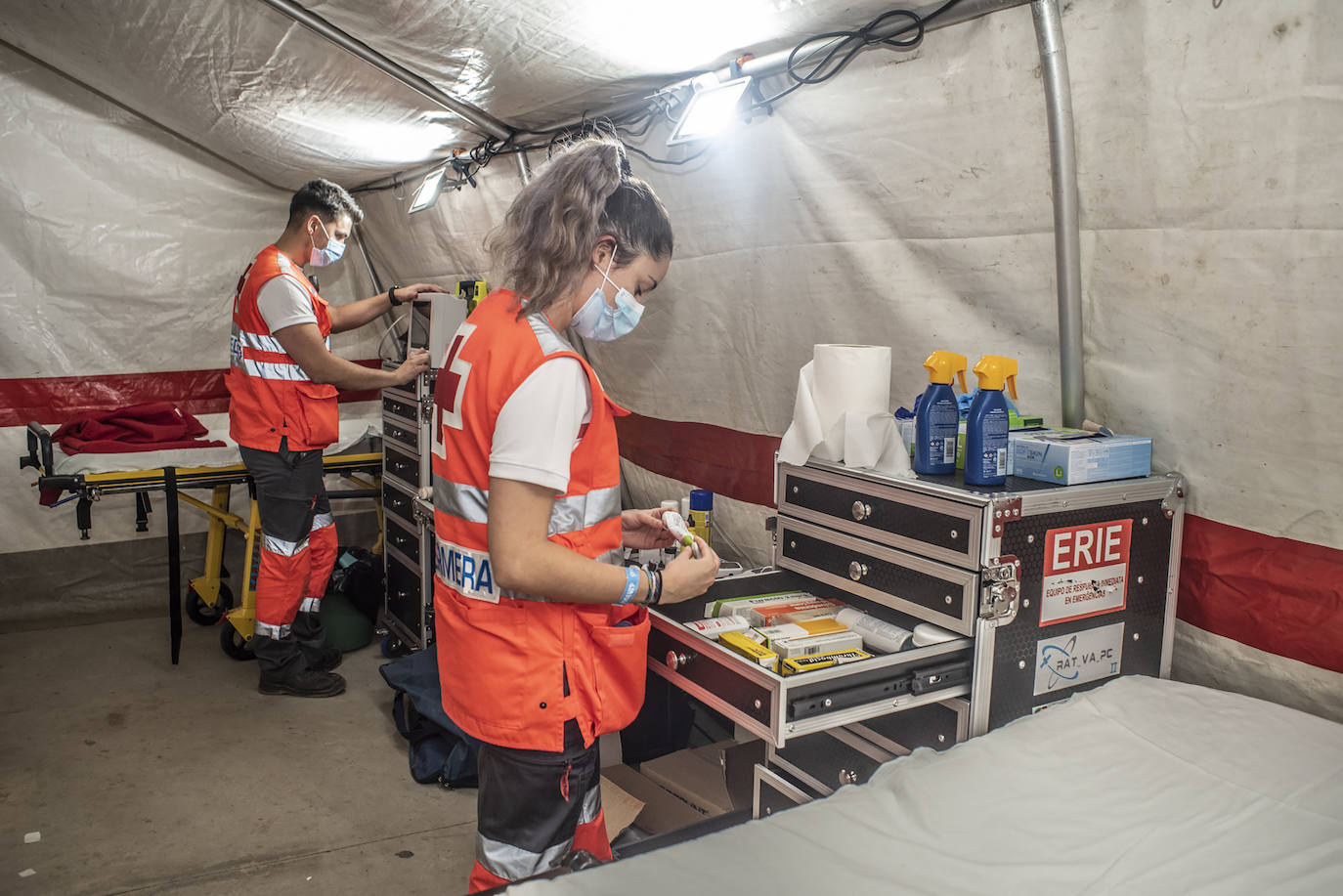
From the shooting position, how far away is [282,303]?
11.1ft

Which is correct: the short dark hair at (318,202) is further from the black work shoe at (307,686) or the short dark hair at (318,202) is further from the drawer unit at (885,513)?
the drawer unit at (885,513)

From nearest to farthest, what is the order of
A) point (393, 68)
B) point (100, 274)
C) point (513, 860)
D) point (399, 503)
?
point (513, 860)
point (393, 68)
point (399, 503)
point (100, 274)

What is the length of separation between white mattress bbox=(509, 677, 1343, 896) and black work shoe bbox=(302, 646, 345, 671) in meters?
3.10

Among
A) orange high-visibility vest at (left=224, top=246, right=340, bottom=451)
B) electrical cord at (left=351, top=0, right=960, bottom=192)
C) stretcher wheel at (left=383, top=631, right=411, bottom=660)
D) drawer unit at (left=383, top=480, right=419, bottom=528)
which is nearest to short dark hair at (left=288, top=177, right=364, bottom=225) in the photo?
orange high-visibility vest at (left=224, top=246, right=340, bottom=451)

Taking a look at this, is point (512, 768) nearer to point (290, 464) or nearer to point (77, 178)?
point (290, 464)

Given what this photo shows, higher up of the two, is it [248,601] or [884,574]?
[884,574]

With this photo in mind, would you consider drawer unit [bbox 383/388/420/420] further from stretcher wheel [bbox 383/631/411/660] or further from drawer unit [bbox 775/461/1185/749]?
drawer unit [bbox 775/461/1185/749]

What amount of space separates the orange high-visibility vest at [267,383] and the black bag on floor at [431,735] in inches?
40.4

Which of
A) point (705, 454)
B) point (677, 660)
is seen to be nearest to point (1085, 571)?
point (677, 660)

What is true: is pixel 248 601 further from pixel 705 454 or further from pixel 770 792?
pixel 770 792

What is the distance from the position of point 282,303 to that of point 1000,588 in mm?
2809

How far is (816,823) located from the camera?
128 cm

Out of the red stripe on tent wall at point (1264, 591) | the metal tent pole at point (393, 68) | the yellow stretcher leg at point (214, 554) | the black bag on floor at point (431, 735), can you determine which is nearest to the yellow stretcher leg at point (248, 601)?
the yellow stretcher leg at point (214, 554)

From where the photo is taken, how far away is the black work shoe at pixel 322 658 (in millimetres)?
3920
